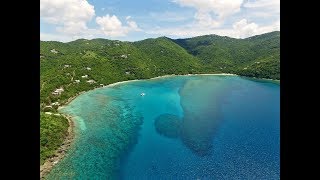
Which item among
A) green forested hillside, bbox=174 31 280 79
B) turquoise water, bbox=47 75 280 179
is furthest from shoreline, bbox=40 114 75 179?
green forested hillside, bbox=174 31 280 79

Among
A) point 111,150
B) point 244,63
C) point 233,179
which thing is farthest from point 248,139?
point 244,63

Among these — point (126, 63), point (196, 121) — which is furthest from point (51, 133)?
point (126, 63)

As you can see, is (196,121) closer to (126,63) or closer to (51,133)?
(51,133)

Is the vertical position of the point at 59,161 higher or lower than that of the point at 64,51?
lower

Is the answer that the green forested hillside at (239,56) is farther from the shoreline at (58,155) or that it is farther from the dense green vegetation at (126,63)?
the shoreline at (58,155)

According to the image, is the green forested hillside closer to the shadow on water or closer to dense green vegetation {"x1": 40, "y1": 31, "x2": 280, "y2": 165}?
dense green vegetation {"x1": 40, "y1": 31, "x2": 280, "y2": 165}

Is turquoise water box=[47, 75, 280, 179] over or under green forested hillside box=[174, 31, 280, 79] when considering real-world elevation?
under
